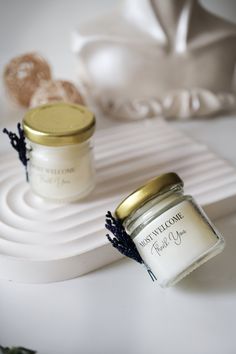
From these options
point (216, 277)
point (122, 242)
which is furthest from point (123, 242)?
point (216, 277)

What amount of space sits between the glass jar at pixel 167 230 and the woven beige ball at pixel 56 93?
30 centimetres

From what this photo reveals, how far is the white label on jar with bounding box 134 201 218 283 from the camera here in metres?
0.47

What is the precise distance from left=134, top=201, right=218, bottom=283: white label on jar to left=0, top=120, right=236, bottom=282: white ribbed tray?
69mm

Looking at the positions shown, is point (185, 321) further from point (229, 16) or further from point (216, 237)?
point (229, 16)

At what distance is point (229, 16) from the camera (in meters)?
0.94

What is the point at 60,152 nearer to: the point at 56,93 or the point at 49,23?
the point at 56,93

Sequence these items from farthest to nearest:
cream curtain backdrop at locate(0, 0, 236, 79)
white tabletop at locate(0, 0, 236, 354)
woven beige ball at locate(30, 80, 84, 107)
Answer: cream curtain backdrop at locate(0, 0, 236, 79)
woven beige ball at locate(30, 80, 84, 107)
white tabletop at locate(0, 0, 236, 354)

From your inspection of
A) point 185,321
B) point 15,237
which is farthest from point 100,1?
point 185,321

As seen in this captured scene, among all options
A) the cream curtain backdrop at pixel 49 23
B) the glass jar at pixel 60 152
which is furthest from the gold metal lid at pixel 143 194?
the cream curtain backdrop at pixel 49 23

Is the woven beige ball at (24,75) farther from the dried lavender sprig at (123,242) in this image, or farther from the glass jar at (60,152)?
the dried lavender sprig at (123,242)

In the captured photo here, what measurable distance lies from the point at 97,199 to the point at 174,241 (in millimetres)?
158

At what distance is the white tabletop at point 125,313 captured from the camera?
0.45m

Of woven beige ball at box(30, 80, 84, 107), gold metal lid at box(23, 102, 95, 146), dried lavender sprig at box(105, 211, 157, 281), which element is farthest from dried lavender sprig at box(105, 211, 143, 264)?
woven beige ball at box(30, 80, 84, 107)

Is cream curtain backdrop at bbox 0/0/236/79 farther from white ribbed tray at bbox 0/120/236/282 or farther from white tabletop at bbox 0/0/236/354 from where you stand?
white tabletop at bbox 0/0/236/354
